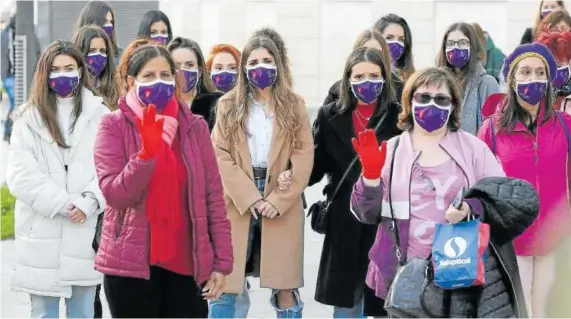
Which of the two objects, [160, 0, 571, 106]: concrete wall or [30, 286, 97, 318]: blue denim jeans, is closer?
[30, 286, 97, 318]: blue denim jeans

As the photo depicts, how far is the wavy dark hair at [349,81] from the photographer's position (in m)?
8.27

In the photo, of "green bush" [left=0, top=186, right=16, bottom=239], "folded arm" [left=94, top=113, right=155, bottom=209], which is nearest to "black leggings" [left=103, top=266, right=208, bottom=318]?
"folded arm" [left=94, top=113, right=155, bottom=209]

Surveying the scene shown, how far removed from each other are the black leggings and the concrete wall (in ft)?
38.7

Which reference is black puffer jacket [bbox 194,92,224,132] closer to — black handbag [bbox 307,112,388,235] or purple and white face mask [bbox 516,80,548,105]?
black handbag [bbox 307,112,388,235]

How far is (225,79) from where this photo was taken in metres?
9.35

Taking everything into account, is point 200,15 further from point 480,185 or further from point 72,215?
point 480,185

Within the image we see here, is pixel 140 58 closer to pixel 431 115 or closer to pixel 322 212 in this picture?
pixel 431 115

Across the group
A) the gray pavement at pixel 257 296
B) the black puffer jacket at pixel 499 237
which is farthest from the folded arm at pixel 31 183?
the black puffer jacket at pixel 499 237

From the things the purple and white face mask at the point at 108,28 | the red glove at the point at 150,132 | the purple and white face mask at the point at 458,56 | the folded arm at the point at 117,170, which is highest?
the purple and white face mask at the point at 108,28

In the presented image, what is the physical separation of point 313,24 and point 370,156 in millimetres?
12219

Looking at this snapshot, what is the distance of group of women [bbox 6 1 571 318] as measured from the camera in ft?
21.4

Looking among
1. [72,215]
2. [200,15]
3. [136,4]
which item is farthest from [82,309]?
[136,4]

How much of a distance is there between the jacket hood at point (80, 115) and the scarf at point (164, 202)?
1689 millimetres

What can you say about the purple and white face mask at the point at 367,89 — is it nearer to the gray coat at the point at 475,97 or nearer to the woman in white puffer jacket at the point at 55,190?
the gray coat at the point at 475,97
